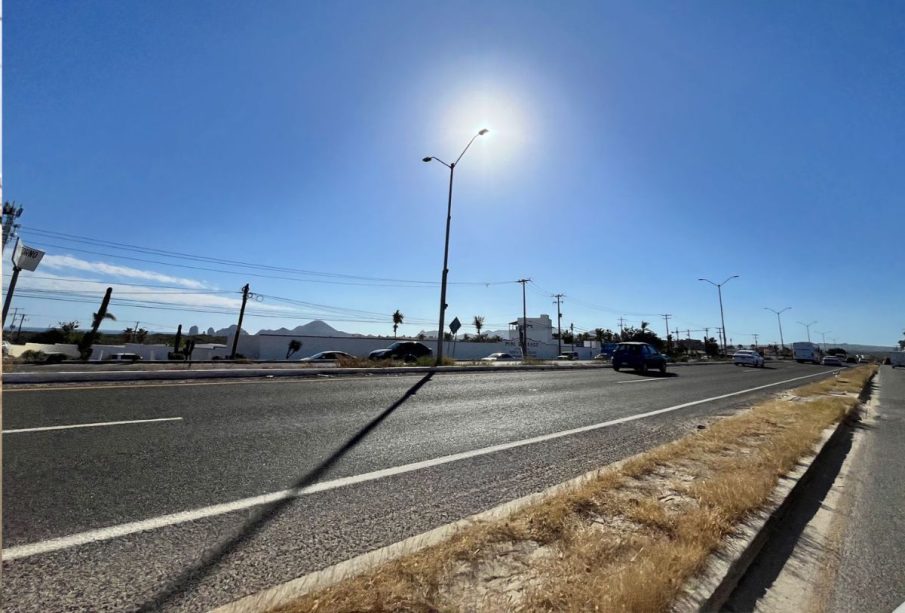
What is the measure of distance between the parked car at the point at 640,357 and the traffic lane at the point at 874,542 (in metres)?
14.6

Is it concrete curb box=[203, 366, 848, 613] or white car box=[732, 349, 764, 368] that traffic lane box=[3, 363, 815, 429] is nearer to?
concrete curb box=[203, 366, 848, 613]

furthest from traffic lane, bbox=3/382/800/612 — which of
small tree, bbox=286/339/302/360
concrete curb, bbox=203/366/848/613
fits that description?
small tree, bbox=286/339/302/360

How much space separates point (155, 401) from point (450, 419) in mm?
5393

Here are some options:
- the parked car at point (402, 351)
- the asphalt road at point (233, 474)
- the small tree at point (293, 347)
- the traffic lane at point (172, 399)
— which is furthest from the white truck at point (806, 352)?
the small tree at point (293, 347)

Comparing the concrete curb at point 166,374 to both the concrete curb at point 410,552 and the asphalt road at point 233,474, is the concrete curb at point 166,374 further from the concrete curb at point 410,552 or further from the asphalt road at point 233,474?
the concrete curb at point 410,552

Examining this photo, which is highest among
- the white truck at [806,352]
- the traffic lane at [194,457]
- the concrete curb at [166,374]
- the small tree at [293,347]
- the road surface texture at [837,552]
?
the white truck at [806,352]

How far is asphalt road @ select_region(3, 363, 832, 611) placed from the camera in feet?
9.72

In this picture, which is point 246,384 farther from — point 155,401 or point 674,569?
point 674,569

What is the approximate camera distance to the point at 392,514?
393cm

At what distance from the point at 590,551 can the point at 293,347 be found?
169 feet

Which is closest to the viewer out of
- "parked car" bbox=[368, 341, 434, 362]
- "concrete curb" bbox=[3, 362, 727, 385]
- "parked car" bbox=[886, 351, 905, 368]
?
"concrete curb" bbox=[3, 362, 727, 385]

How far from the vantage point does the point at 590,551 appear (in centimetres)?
318

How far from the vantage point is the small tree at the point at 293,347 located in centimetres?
5084

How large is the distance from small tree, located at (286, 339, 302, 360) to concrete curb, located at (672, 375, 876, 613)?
50640 millimetres
